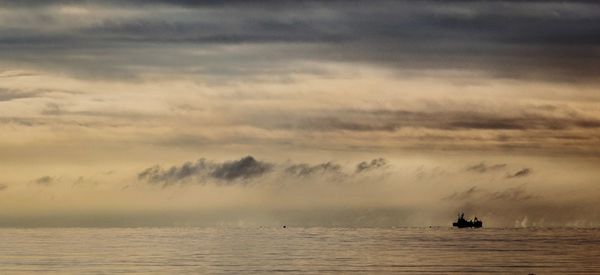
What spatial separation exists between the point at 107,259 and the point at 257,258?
24.7 metres

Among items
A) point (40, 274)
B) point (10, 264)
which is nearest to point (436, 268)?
point (40, 274)

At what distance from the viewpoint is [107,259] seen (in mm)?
172750

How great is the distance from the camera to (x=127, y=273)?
454 ft

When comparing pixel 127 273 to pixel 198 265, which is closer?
pixel 127 273

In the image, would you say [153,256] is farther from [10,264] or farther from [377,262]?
[377,262]

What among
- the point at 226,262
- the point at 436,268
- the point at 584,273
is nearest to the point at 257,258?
the point at 226,262

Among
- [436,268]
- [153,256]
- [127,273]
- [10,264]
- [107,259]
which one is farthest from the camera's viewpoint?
[153,256]

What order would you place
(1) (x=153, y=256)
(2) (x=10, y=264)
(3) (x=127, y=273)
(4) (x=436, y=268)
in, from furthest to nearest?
(1) (x=153, y=256) < (2) (x=10, y=264) < (4) (x=436, y=268) < (3) (x=127, y=273)

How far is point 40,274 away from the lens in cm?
14000

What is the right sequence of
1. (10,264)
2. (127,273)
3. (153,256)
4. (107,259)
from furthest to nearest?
(153,256), (107,259), (10,264), (127,273)

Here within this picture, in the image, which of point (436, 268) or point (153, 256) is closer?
point (436, 268)

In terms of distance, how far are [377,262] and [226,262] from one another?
23571 mm

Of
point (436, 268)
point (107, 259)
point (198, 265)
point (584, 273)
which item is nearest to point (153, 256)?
point (107, 259)

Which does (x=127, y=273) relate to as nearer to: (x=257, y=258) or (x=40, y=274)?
Answer: (x=40, y=274)
